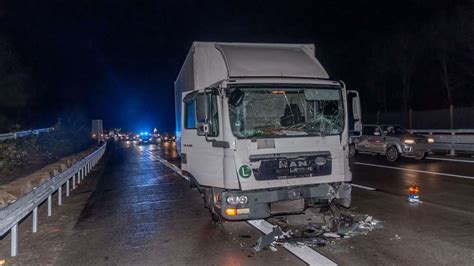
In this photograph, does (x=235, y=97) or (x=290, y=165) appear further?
(x=290, y=165)

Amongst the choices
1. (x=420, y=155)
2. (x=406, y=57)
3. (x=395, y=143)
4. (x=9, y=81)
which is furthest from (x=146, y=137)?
(x=420, y=155)

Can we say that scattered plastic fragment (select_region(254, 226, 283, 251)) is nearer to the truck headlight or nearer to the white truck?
the white truck

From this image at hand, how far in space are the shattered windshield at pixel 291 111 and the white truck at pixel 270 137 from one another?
0.02m

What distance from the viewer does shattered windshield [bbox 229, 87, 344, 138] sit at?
6.64 metres

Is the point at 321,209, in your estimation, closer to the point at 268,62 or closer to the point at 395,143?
the point at 268,62

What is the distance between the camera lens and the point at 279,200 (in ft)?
21.4

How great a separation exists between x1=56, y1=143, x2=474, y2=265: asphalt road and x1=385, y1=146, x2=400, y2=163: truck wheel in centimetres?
496

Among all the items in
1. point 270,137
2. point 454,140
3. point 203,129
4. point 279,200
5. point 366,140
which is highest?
point 203,129

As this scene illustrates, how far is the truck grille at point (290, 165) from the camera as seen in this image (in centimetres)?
640

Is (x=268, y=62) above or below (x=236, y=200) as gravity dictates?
above

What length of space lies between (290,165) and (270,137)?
1.86 feet

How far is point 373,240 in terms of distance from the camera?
6238 millimetres

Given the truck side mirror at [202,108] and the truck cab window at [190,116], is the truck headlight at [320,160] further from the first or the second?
the truck cab window at [190,116]

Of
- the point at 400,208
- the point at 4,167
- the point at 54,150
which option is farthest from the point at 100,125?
the point at 400,208
